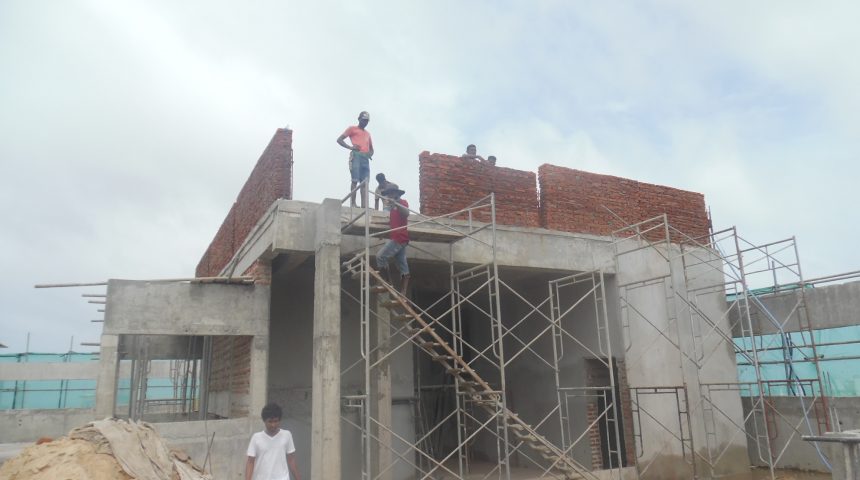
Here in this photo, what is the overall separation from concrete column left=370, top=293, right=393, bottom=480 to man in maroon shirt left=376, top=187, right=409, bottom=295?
2.51 ft

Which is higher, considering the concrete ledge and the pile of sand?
the concrete ledge

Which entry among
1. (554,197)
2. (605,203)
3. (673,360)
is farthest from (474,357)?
(605,203)

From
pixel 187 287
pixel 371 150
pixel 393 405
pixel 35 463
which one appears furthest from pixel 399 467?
pixel 35 463

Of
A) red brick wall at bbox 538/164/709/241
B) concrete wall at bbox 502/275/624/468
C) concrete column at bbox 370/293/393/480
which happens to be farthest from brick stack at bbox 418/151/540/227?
concrete column at bbox 370/293/393/480

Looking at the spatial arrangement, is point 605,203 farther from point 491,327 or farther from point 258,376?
point 258,376

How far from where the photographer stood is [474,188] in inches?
410

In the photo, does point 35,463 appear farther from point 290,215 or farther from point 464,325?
point 464,325

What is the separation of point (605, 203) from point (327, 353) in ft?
20.9

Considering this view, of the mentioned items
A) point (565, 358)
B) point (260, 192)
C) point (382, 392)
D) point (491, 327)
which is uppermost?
point (260, 192)

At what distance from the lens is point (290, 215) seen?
8656 mm

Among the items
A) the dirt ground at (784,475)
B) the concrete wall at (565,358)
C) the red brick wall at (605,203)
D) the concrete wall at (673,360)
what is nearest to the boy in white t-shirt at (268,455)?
the concrete wall at (565,358)

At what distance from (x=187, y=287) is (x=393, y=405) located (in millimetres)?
4131

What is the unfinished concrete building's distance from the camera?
8.45 meters

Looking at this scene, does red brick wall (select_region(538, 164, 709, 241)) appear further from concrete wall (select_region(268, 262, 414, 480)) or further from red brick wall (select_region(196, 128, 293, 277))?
red brick wall (select_region(196, 128, 293, 277))
